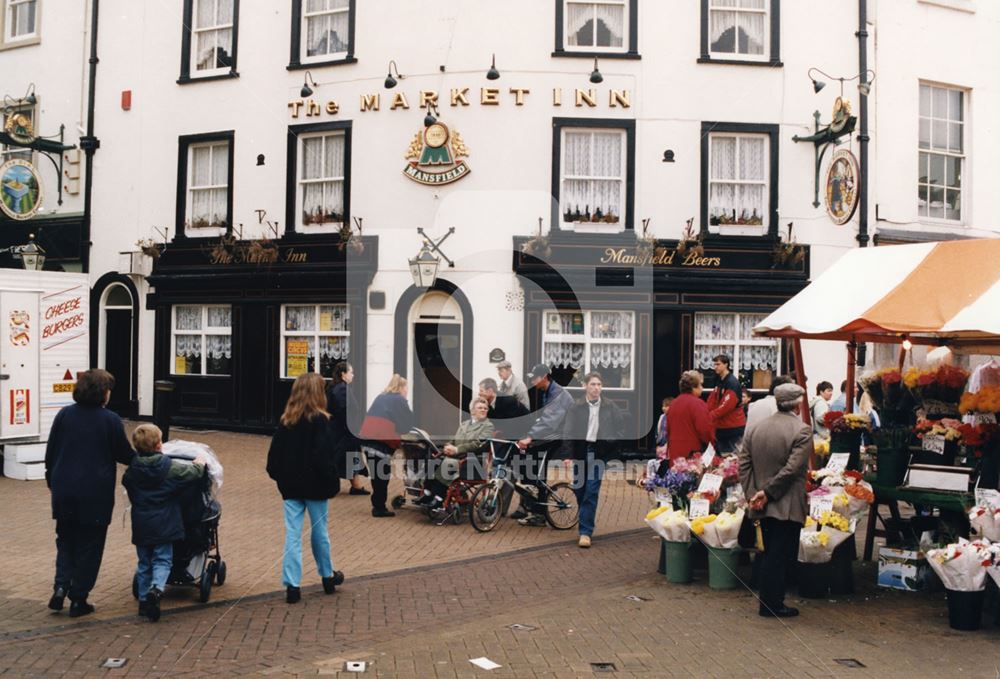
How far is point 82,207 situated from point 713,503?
704 inches

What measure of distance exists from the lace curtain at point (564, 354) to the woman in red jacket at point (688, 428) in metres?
7.90

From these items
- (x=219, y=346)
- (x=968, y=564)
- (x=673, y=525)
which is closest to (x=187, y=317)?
(x=219, y=346)

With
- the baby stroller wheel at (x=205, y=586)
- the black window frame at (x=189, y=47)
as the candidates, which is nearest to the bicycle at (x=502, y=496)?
the baby stroller wheel at (x=205, y=586)

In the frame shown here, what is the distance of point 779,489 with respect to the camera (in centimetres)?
776

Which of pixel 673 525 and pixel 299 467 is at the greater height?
pixel 299 467

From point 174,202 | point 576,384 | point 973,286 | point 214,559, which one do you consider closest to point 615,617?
point 214,559

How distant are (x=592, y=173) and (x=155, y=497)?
13000 millimetres

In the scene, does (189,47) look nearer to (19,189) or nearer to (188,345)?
(19,189)

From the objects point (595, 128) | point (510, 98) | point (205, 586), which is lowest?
point (205, 586)

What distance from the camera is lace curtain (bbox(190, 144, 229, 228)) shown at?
2052 cm

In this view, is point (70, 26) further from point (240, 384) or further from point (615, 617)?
point (615, 617)

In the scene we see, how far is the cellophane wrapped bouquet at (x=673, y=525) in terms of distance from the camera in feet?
29.0

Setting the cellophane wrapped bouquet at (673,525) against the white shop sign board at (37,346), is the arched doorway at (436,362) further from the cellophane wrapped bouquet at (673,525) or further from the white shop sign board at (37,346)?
the cellophane wrapped bouquet at (673,525)

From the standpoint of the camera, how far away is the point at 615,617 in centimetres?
764
